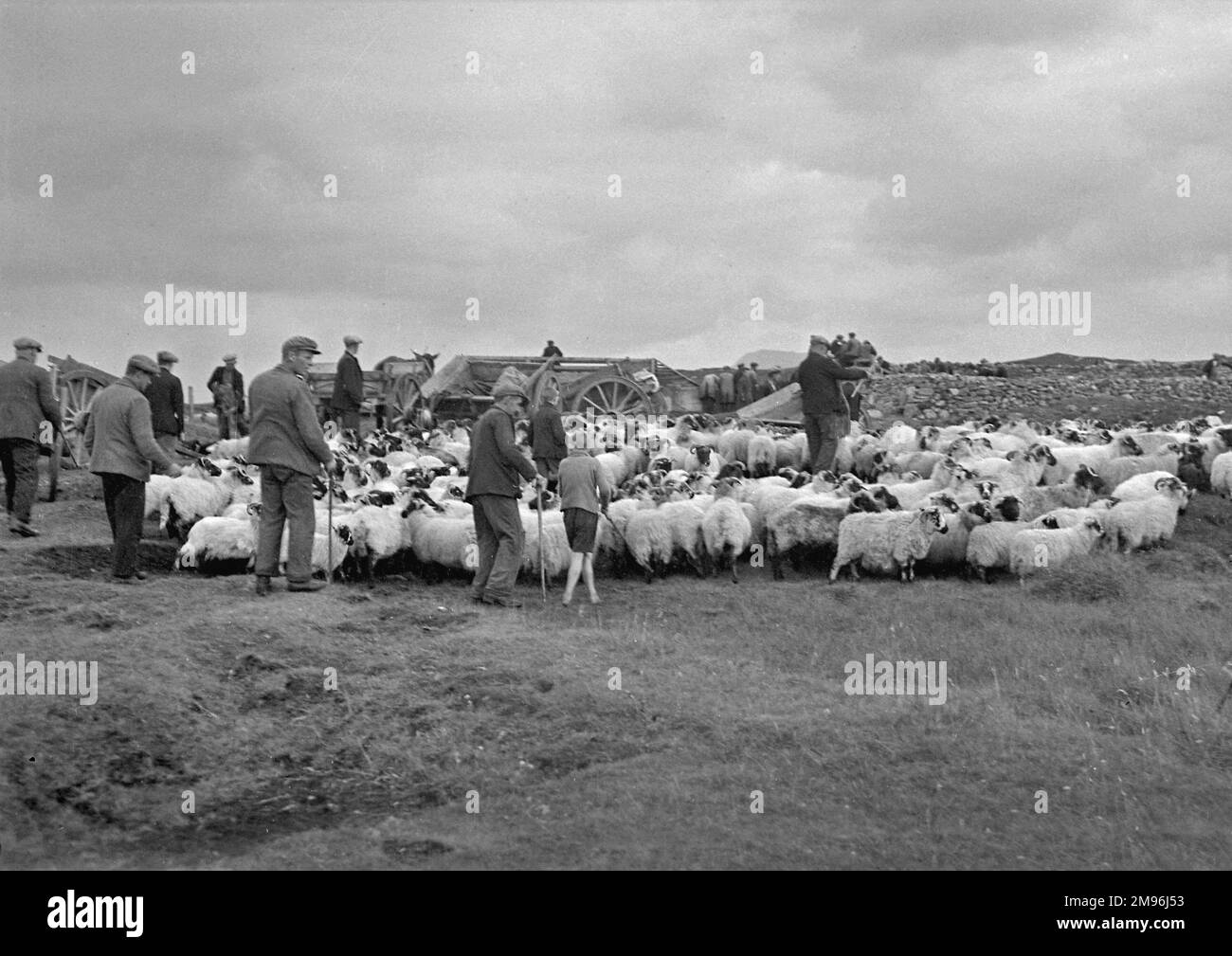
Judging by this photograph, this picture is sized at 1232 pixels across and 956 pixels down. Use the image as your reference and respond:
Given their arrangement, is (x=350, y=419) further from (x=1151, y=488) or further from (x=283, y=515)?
(x=1151, y=488)

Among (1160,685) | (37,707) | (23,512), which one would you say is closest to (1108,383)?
(1160,685)

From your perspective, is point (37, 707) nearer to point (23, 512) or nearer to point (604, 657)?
point (604, 657)

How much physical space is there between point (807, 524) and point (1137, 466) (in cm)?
575

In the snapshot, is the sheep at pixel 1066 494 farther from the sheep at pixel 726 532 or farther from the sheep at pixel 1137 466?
the sheep at pixel 726 532

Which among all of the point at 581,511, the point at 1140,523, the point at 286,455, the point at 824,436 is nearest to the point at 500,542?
the point at 581,511

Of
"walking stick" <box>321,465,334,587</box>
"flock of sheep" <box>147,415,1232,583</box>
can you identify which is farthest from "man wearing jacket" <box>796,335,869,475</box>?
"walking stick" <box>321,465,334,587</box>

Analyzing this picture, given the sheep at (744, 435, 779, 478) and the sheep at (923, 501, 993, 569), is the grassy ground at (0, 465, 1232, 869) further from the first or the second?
the sheep at (744, 435, 779, 478)

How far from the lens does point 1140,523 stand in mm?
13492

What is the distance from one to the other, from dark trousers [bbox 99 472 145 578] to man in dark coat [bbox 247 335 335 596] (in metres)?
1.35

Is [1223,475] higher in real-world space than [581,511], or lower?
higher

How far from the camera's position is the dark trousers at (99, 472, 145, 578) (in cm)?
1116

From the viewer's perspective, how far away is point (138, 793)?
A: 7.25 m
